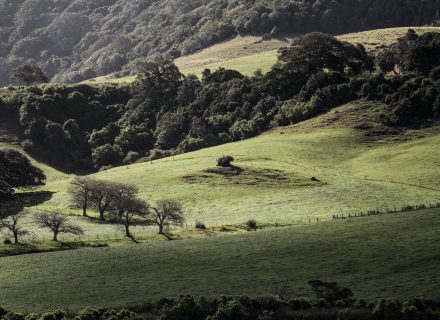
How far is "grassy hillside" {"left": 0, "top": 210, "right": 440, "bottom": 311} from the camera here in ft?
174

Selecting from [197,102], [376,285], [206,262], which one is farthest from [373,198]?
[197,102]

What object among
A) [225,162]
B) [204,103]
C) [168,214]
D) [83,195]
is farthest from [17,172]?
[204,103]

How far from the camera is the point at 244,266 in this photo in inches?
2402

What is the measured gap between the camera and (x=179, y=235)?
270 feet

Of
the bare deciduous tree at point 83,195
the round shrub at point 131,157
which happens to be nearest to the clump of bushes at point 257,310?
the bare deciduous tree at point 83,195

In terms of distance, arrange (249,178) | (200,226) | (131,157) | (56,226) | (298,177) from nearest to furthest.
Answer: (56,226) < (200,226) < (298,177) < (249,178) < (131,157)

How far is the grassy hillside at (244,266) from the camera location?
2089 inches

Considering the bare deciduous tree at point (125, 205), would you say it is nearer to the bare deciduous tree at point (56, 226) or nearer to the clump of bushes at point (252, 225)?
the bare deciduous tree at point (56, 226)

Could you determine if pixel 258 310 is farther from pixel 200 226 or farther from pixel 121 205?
pixel 121 205

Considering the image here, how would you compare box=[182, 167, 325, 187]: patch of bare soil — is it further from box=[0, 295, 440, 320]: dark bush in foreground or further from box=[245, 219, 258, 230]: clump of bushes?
box=[0, 295, 440, 320]: dark bush in foreground

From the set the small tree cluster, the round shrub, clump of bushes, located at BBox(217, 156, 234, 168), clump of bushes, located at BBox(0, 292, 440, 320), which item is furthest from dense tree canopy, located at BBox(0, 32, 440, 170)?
clump of bushes, located at BBox(0, 292, 440, 320)

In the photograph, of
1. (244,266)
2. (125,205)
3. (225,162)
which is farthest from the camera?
(225,162)

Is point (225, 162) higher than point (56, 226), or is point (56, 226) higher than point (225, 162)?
point (56, 226)

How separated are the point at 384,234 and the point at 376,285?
16858 millimetres
